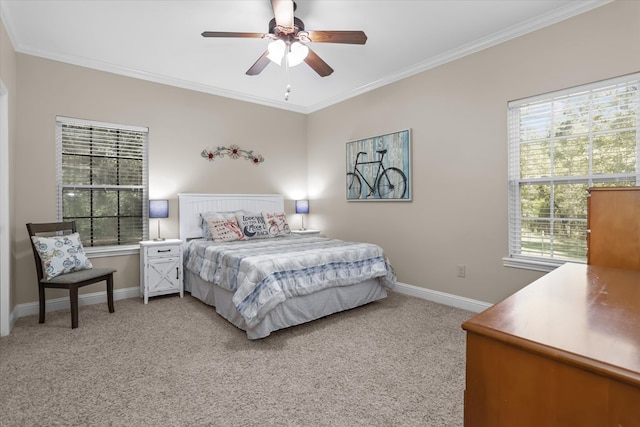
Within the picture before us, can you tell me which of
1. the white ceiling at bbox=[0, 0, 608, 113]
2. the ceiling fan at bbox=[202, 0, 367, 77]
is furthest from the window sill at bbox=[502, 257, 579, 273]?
the ceiling fan at bbox=[202, 0, 367, 77]

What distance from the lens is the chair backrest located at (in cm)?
315

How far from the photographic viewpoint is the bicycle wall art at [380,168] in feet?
13.4

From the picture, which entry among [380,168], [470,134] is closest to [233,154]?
[380,168]

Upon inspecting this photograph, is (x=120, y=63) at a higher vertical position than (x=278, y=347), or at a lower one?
higher

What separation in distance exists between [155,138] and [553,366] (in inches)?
180

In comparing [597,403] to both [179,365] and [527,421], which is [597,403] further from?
[179,365]

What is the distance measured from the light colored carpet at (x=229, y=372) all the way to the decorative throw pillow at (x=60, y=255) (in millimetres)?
522

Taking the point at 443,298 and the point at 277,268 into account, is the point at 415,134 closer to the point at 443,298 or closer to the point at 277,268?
the point at 443,298

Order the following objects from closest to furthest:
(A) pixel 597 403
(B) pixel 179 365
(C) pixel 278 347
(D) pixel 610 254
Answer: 1. (A) pixel 597 403
2. (D) pixel 610 254
3. (B) pixel 179 365
4. (C) pixel 278 347

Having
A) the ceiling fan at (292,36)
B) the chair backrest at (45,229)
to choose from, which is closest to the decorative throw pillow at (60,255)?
the chair backrest at (45,229)

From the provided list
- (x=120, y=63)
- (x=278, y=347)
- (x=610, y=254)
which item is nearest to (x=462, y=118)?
(x=610, y=254)

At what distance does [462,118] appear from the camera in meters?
3.53

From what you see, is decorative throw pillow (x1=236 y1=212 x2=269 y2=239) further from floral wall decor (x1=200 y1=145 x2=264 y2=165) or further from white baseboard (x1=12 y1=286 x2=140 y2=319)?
white baseboard (x1=12 y1=286 x2=140 y2=319)

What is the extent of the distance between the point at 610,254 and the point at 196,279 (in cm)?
377
